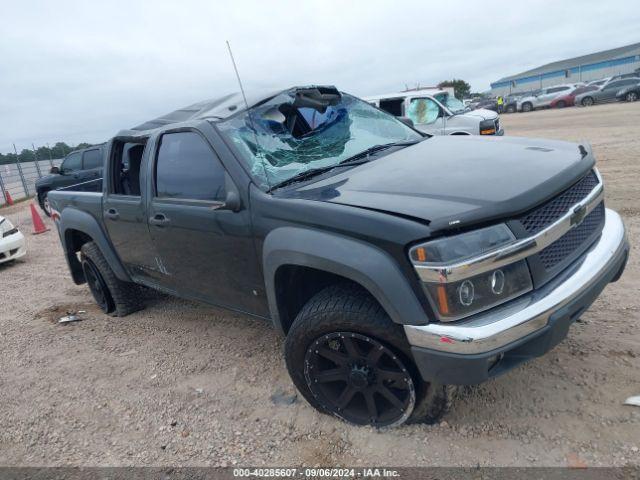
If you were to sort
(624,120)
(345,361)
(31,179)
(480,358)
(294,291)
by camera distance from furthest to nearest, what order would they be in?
1. (31,179)
2. (624,120)
3. (294,291)
4. (345,361)
5. (480,358)

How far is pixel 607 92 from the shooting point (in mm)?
28281

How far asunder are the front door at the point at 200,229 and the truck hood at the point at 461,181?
1.92 feet

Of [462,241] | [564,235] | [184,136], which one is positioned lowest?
[564,235]

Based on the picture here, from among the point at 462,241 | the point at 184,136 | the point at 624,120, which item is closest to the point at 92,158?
the point at 184,136

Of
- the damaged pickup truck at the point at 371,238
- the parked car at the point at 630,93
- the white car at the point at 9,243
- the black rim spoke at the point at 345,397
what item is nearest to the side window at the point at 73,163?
the white car at the point at 9,243

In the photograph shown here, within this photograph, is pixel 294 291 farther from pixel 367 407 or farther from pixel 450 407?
pixel 450 407

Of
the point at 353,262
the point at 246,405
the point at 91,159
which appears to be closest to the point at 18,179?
the point at 91,159

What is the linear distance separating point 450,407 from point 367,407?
486mm

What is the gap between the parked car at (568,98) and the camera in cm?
3122

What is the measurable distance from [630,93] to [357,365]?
3101 cm

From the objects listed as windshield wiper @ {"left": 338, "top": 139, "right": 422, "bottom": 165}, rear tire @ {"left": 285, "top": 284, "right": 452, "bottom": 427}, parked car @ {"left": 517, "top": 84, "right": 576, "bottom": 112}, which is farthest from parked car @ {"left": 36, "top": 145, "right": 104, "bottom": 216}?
parked car @ {"left": 517, "top": 84, "right": 576, "bottom": 112}

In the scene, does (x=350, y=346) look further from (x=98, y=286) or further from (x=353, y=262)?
(x=98, y=286)

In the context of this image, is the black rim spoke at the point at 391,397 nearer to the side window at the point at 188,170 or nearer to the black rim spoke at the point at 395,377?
the black rim spoke at the point at 395,377

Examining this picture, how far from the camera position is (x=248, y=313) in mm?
3281
